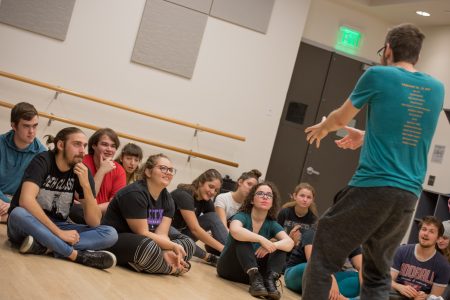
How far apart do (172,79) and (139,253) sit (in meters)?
4.22

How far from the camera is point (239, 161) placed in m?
8.55

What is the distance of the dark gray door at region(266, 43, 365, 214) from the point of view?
905cm

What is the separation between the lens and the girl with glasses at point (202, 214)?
5.31 m

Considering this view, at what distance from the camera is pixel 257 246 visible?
16.1 ft

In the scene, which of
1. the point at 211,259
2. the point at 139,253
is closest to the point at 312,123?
the point at 211,259

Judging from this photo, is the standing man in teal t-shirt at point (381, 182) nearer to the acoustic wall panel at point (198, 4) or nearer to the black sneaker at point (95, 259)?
the black sneaker at point (95, 259)

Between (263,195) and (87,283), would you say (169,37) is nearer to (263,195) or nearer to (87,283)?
(263,195)

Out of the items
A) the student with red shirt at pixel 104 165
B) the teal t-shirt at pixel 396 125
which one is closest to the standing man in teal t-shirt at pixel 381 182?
the teal t-shirt at pixel 396 125

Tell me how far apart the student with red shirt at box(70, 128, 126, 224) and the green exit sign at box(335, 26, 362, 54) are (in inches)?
190

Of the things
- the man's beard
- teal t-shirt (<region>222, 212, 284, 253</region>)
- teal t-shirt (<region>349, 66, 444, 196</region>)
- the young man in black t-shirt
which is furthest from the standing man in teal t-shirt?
teal t-shirt (<region>222, 212, 284, 253</region>)

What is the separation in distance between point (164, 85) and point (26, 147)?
3.41m

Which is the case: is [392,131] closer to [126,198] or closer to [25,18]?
[126,198]

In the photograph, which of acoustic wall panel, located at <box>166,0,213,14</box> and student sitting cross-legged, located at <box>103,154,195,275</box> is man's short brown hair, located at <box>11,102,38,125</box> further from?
acoustic wall panel, located at <box>166,0,213,14</box>

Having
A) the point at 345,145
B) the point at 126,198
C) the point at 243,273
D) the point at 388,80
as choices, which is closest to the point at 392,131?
the point at 388,80
